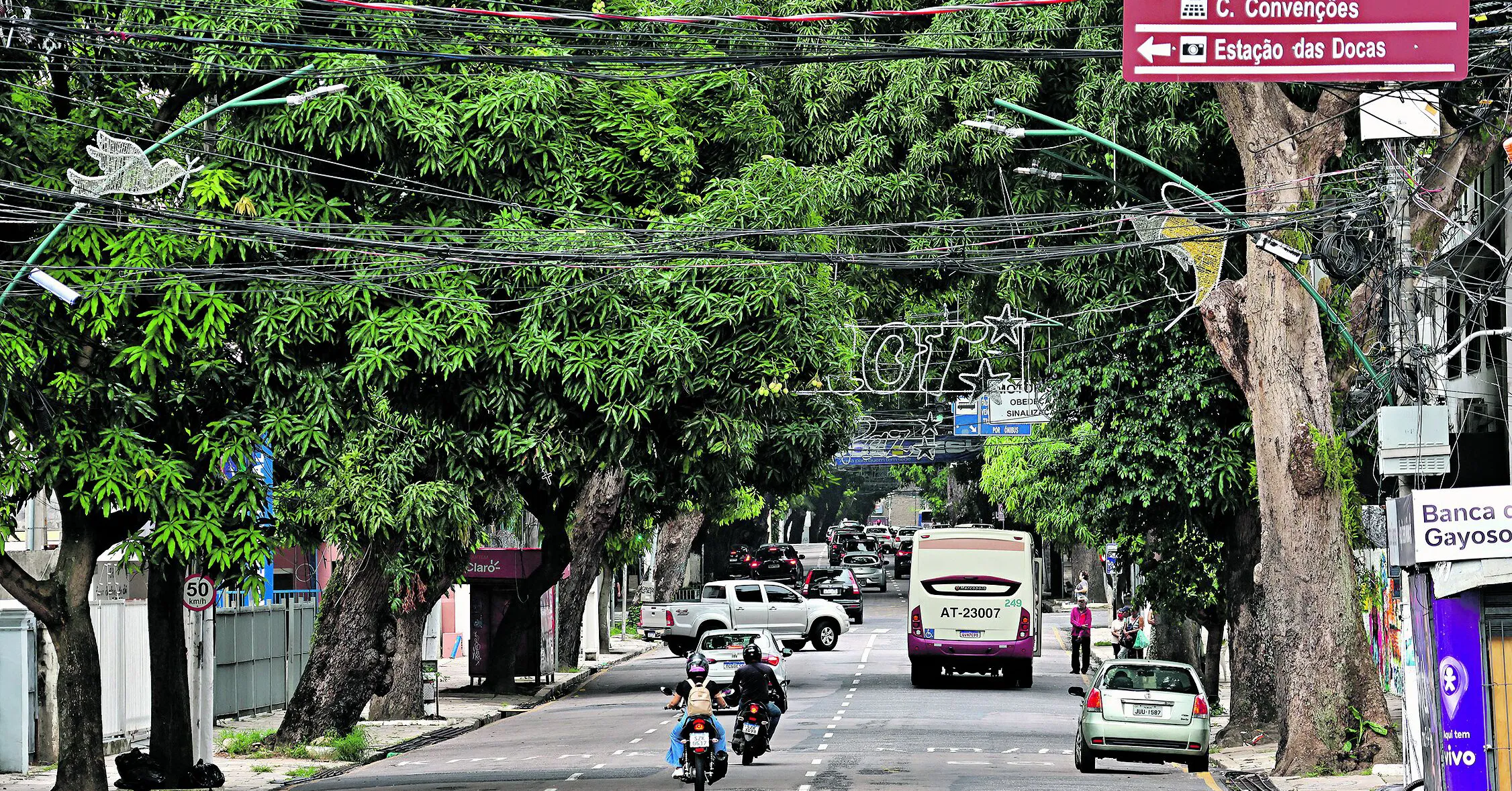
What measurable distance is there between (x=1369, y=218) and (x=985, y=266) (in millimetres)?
6084

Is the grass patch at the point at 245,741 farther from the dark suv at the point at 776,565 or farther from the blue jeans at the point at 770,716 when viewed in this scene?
the dark suv at the point at 776,565

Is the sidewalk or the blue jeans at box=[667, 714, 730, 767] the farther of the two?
the sidewalk

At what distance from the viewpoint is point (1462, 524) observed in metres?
15.7

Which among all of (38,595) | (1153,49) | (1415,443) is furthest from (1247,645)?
(38,595)

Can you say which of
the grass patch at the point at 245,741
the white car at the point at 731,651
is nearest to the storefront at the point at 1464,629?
the white car at the point at 731,651

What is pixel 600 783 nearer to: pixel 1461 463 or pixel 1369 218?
pixel 1369 218

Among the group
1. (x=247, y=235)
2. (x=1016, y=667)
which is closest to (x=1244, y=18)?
(x=247, y=235)

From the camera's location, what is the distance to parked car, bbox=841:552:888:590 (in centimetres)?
7625

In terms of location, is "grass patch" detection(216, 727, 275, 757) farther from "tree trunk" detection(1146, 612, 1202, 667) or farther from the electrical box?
"tree trunk" detection(1146, 612, 1202, 667)

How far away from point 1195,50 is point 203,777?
14.6 m

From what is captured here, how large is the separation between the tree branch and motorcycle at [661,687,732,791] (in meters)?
6.65

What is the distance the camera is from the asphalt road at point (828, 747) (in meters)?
20.0

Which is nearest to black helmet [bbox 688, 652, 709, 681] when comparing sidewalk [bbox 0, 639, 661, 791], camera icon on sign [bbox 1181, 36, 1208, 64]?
sidewalk [bbox 0, 639, 661, 791]

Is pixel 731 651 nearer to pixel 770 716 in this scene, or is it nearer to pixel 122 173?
pixel 770 716
